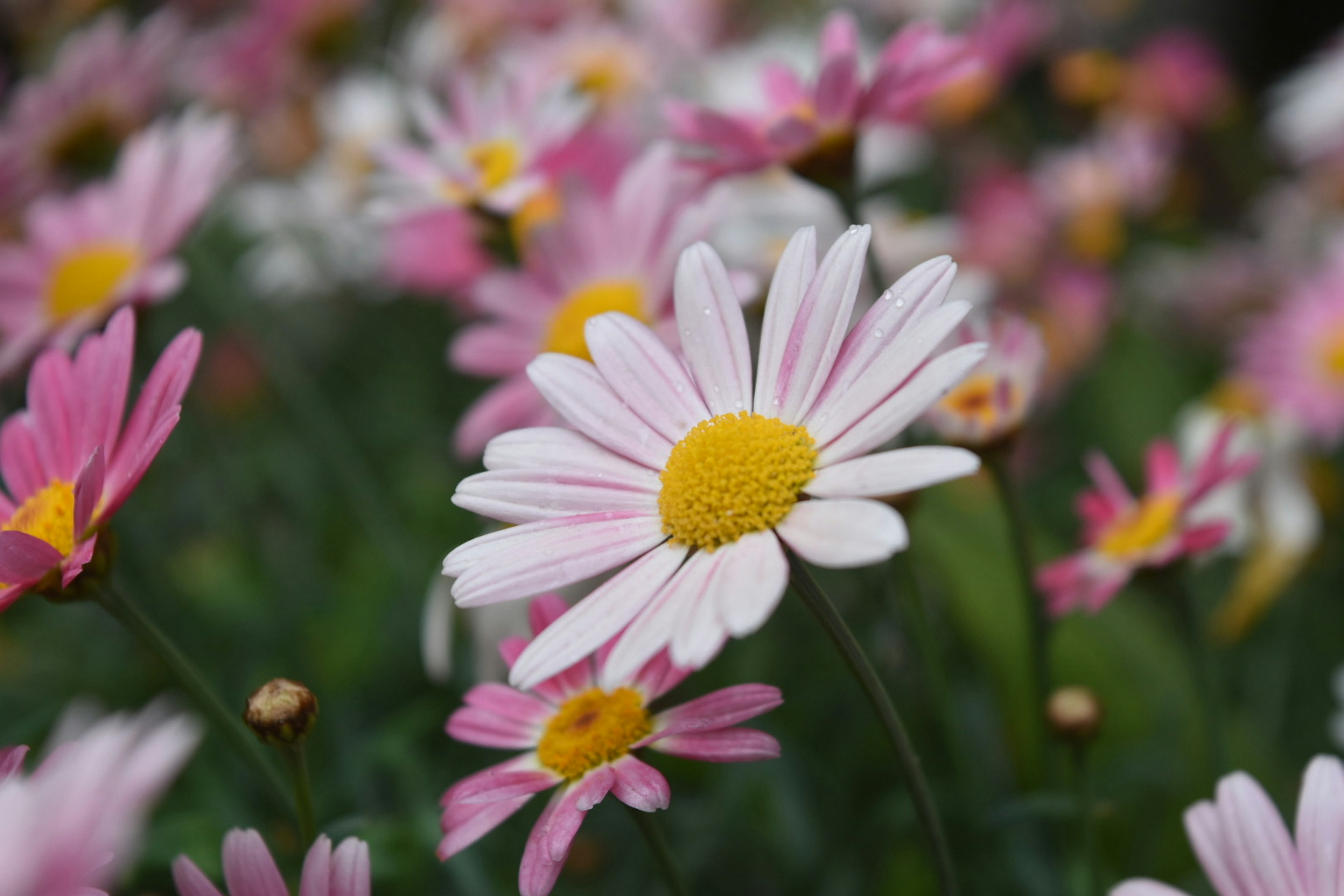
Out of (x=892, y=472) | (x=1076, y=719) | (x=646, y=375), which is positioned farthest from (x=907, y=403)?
(x=1076, y=719)

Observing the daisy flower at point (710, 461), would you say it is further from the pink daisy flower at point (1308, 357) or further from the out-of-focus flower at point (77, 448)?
the pink daisy flower at point (1308, 357)

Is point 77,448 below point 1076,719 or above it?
above

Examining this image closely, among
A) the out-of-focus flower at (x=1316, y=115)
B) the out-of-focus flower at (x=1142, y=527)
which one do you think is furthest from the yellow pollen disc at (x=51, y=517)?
the out-of-focus flower at (x=1316, y=115)

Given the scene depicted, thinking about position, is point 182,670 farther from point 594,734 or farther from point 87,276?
point 87,276

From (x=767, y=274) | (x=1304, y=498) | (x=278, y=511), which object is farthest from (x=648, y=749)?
(x=278, y=511)

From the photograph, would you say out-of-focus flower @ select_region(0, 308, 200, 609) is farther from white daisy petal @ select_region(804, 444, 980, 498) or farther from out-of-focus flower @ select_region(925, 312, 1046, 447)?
out-of-focus flower @ select_region(925, 312, 1046, 447)
